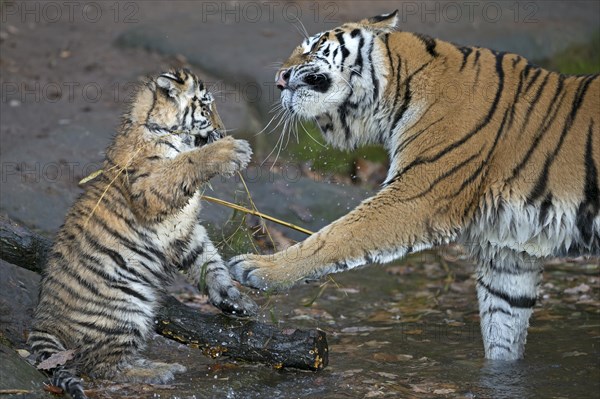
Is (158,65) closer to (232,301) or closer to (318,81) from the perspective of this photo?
(318,81)

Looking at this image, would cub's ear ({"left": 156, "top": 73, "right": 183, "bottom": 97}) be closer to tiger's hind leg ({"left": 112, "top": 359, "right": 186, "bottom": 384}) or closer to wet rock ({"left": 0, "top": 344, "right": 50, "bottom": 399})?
tiger's hind leg ({"left": 112, "top": 359, "right": 186, "bottom": 384})

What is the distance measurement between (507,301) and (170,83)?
2045 mm

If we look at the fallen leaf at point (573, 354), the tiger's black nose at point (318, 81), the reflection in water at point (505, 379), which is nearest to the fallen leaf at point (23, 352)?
the tiger's black nose at point (318, 81)

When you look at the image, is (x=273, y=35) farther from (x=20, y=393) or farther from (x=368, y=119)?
(x=20, y=393)

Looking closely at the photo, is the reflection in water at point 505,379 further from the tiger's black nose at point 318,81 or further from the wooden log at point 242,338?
the tiger's black nose at point 318,81

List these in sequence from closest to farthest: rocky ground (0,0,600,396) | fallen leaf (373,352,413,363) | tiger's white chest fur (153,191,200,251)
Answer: tiger's white chest fur (153,191,200,251) → fallen leaf (373,352,413,363) → rocky ground (0,0,600,396)

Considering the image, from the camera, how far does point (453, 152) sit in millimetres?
4465

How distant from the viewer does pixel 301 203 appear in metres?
7.43

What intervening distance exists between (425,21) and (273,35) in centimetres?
179

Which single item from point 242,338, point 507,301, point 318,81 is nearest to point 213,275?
point 242,338

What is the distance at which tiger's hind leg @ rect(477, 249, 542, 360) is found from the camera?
4941mm

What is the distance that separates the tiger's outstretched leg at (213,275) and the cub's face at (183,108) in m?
0.50

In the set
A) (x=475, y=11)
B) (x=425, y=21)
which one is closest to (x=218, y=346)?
(x=425, y=21)

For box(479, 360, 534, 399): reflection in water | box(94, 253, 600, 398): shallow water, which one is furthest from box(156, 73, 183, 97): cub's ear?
box(479, 360, 534, 399): reflection in water
